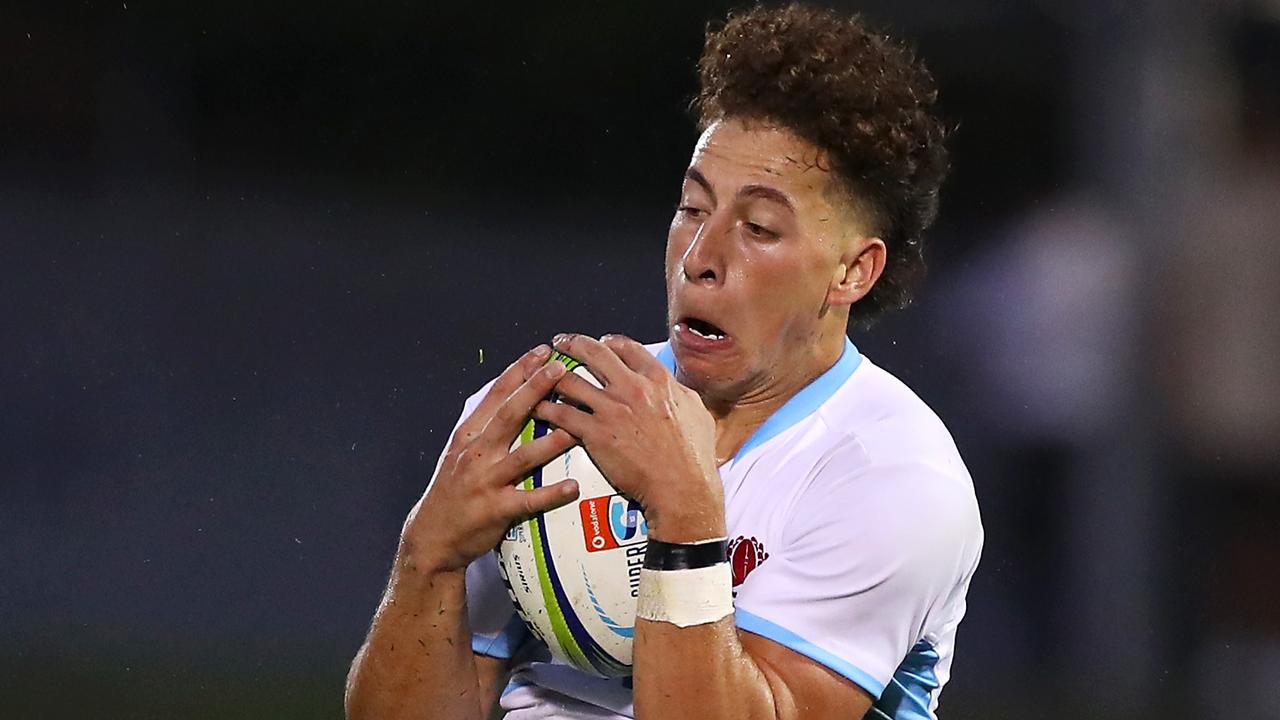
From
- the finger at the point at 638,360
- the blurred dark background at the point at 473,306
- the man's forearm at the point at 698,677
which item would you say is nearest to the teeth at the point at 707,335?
the finger at the point at 638,360

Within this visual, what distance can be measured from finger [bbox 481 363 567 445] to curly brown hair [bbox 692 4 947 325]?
0.41 metres

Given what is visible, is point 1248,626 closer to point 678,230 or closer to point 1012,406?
point 1012,406

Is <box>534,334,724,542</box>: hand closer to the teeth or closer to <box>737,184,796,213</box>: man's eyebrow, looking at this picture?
the teeth

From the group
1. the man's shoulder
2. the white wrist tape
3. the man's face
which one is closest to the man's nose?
the man's face

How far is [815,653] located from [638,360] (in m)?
0.36

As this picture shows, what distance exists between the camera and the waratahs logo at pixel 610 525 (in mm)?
1586

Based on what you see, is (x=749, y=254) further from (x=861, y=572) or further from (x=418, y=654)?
(x=418, y=654)

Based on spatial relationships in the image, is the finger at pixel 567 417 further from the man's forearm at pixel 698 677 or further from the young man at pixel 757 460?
the man's forearm at pixel 698 677

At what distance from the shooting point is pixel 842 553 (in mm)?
1611

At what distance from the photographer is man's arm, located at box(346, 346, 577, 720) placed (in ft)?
5.23

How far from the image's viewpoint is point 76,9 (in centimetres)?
323

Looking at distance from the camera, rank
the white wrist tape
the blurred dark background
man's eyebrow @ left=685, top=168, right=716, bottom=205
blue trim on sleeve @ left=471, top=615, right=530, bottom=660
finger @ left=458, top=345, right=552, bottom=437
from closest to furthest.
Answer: the white wrist tape, finger @ left=458, top=345, right=552, bottom=437, man's eyebrow @ left=685, top=168, right=716, bottom=205, blue trim on sleeve @ left=471, top=615, right=530, bottom=660, the blurred dark background

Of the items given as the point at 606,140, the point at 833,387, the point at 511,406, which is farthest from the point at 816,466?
the point at 606,140

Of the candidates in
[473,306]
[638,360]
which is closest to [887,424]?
[638,360]
